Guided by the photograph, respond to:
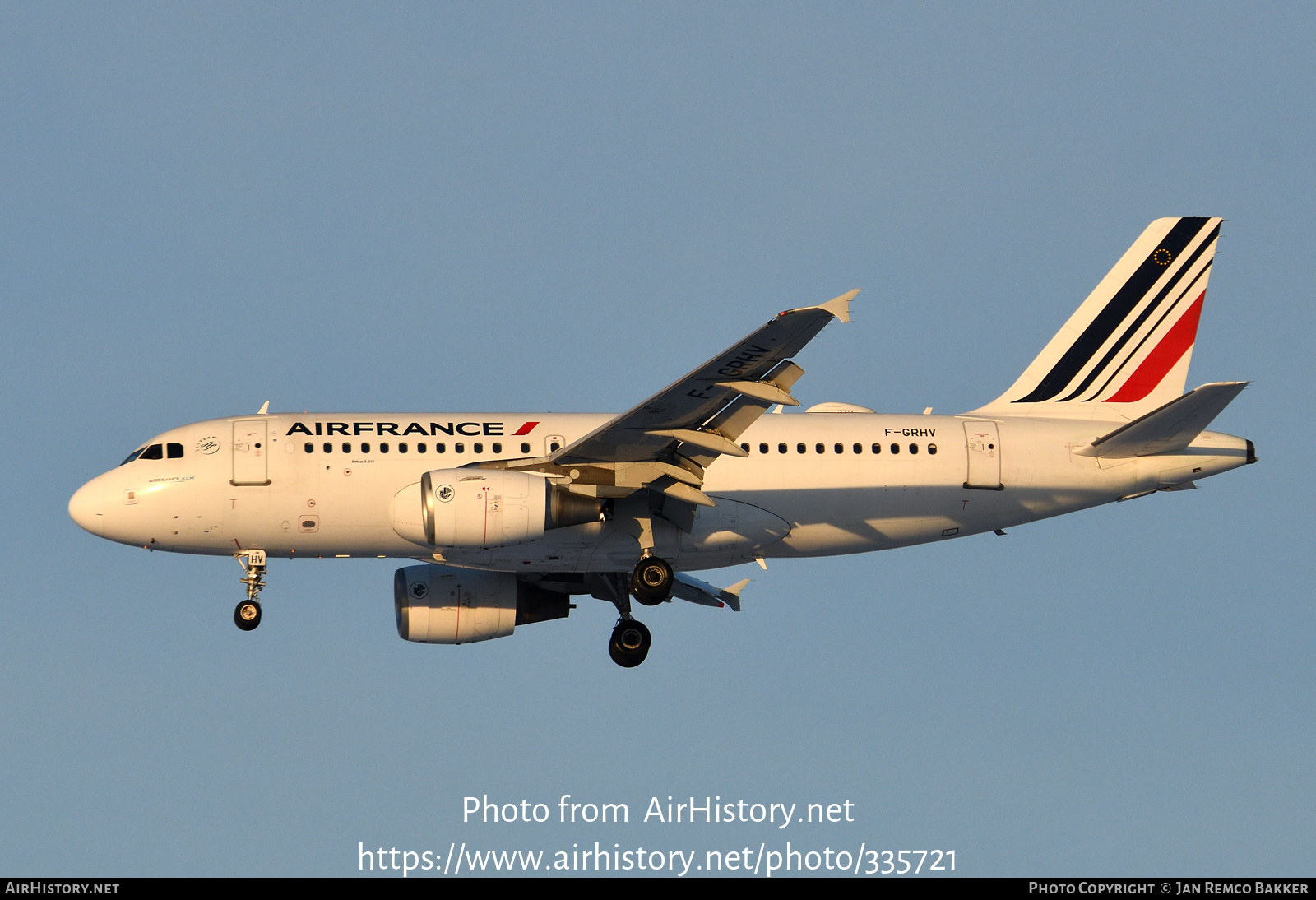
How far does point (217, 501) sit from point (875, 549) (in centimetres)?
1496

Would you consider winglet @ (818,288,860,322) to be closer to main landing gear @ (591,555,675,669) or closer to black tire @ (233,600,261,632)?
main landing gear @ (591,555,675,669)

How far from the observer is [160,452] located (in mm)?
38000

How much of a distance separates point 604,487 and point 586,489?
37cm

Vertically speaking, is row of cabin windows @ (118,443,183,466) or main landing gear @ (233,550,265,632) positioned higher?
row of cabin windows @ (118,443,183,466)

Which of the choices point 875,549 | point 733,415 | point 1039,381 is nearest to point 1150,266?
point 1039,381

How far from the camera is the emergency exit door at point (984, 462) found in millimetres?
38500

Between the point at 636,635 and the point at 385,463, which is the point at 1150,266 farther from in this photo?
the point at 385,463

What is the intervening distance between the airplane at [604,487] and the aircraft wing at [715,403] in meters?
0.14

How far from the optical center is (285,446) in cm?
3738

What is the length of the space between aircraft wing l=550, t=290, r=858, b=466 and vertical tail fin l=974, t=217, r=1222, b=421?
9.46m

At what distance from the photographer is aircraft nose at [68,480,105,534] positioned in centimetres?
3741

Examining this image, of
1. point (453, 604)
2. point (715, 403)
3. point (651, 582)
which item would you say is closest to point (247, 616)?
point (453, 604)

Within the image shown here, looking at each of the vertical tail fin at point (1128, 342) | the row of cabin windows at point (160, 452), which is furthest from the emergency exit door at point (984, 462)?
the row of cabin windows at point (160, 452)

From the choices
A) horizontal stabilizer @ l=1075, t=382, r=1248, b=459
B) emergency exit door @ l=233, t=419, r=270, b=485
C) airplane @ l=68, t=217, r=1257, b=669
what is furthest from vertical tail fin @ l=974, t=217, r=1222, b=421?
emergency exit door @ l=233, t=419, r=270, b=485
